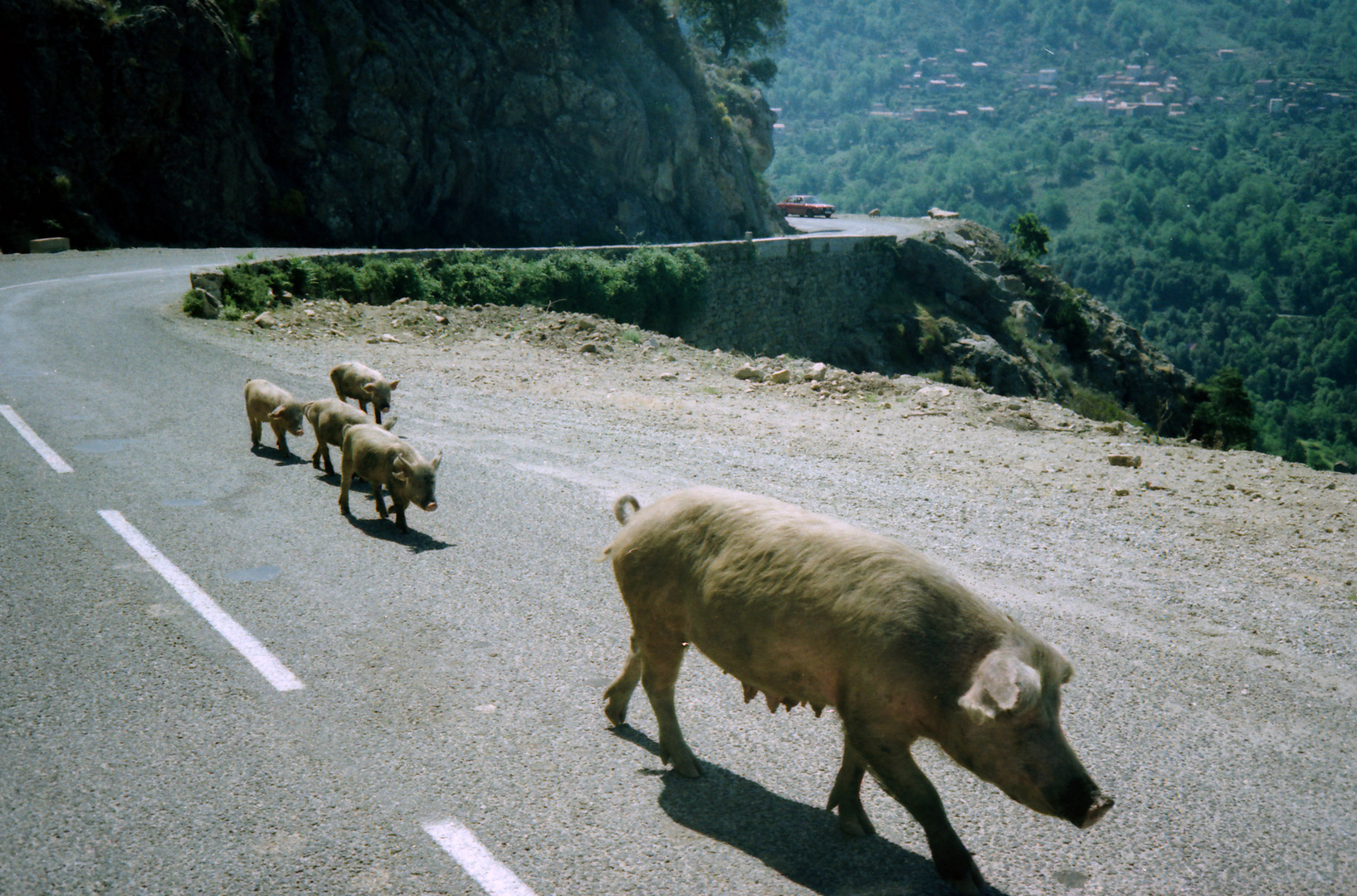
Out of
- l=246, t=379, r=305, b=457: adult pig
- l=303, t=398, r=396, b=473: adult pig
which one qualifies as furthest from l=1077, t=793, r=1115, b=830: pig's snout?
l=246, t=379, r=305, b=457: adult pig

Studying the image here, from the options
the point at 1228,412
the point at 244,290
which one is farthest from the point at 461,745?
the point at 1228,412

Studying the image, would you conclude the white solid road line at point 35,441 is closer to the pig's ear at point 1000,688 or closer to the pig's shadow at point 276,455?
the pig's shadow at point 276,455

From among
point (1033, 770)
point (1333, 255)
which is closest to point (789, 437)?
point (1033, 770)

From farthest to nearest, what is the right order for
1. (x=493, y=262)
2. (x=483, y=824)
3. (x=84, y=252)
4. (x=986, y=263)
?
(x=986, y=263)
(x=84, y=252)
(x=493, y=262)
(x=483, y=824)

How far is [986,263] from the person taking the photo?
162 ft

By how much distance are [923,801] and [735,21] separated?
212 feet

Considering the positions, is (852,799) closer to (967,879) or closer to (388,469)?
(967,879)

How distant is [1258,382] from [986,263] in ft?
199

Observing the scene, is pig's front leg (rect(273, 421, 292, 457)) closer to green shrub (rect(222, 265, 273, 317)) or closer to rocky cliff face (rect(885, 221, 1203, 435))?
green shrub (rect(222, 265, 273, 317))

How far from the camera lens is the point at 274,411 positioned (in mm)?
9031

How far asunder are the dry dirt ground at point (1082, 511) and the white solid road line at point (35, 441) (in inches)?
131

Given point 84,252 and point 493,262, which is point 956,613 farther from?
point 84,252

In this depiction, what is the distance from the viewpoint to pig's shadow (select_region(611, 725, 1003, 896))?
130 inches

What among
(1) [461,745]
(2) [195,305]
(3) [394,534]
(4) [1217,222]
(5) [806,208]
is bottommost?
(4) [1217,222]
